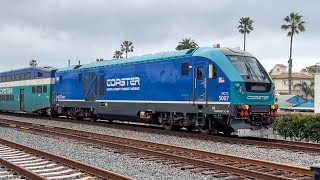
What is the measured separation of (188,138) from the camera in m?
16.0

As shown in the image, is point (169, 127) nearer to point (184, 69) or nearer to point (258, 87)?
point (184, 69)

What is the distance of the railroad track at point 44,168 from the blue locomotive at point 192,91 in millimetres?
6838

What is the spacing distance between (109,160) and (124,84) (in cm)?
1044

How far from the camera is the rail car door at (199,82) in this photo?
1622 centimetres

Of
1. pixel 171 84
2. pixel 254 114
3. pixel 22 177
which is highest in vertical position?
pixel 171 84

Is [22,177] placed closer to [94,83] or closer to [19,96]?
[94,83]

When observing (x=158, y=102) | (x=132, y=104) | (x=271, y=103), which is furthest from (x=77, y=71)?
(x=271, y=103)

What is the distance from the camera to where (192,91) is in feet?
55.0

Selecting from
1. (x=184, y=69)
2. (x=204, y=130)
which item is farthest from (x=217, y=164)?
(x=184, y=69)

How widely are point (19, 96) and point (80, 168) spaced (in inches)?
1080

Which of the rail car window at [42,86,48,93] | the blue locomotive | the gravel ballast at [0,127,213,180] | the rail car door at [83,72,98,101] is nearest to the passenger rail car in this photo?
the rail car window at [42,86,48,93]

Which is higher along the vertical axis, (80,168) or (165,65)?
(165,65)

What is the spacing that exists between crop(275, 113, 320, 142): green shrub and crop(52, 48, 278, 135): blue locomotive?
162 cm

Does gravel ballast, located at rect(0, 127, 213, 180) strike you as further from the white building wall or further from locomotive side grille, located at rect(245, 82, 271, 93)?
the white building wall
